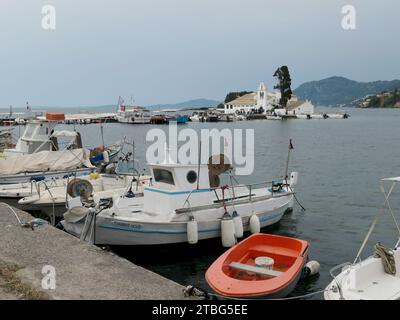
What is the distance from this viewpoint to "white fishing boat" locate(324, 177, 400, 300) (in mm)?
8516

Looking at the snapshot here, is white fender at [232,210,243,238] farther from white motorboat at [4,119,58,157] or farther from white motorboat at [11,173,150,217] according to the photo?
white motorboat at [4,119,58,157]

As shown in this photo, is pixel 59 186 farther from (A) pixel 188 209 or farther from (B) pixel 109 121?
(B) pixel 109 121

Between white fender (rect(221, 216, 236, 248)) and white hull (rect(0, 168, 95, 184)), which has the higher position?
white hull (rect(0, 168, 95, 184))

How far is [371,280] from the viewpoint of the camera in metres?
9.45

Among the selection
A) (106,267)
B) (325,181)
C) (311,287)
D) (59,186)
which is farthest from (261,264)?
(325,181)

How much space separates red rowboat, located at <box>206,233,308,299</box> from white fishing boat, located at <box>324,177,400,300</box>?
1319 mm

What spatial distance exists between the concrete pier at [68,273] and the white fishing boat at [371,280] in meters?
3.09

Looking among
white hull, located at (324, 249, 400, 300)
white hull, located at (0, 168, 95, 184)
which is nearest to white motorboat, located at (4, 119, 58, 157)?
white hull, located at (0, 168, 95, 184)

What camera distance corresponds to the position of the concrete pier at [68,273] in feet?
25.9

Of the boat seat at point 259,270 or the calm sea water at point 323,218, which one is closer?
the boat seat at point 259,270

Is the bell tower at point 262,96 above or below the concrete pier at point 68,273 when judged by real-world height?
above

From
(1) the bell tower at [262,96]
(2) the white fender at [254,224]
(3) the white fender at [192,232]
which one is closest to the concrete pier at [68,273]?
(3) the white fender at [192,232]

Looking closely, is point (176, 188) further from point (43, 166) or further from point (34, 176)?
point (43, 166)

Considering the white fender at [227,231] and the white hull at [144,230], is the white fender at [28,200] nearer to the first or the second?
the white hull at [144,230]
